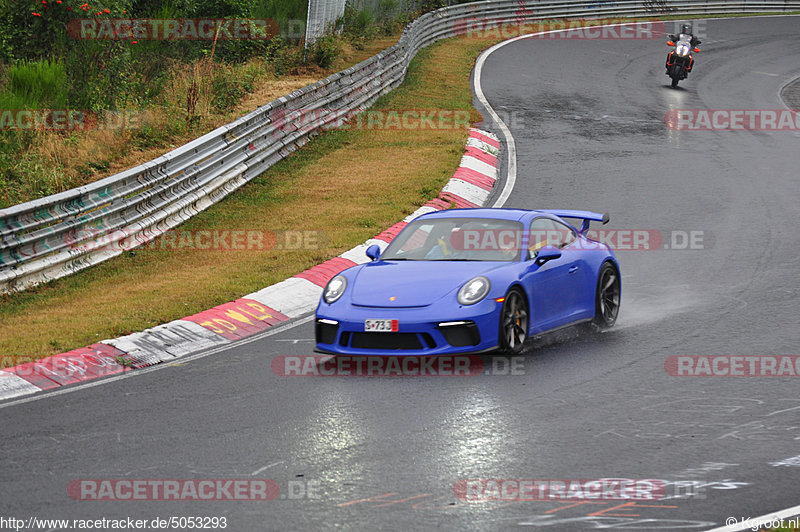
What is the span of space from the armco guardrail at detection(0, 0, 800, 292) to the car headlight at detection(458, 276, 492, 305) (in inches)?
230

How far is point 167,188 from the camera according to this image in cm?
1557

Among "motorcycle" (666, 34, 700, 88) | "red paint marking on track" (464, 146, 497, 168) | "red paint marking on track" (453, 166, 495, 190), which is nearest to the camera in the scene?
"red paint marking on track" (453, 166, 495, 190)

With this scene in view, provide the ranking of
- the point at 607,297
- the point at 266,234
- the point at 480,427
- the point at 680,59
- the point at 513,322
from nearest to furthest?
the point at 480,427
the point at 513,322
the point at 607,297
the point at 266,234
the point at 680,59

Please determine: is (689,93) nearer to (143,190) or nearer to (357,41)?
(357,41)

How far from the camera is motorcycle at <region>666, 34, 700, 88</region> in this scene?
29.7m

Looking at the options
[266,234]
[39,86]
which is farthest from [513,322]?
[39,86]

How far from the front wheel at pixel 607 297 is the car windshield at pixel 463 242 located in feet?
3.72

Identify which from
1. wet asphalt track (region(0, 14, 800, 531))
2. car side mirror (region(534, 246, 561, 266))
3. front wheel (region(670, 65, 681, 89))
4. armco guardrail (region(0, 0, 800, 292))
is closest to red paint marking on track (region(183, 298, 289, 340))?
wet asphalt track (region(0, 14, 800, 531))

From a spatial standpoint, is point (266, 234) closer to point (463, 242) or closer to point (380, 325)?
point (463, 242)

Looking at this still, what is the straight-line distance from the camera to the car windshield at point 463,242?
10.2 m

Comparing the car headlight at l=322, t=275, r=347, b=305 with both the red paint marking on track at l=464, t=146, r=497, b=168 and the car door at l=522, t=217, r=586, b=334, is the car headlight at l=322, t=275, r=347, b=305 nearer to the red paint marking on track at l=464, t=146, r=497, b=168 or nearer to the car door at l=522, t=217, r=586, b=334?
the car door at l=522, t=217, r=586, b=334

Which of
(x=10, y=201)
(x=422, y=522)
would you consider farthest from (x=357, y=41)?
(x=422, y=522)

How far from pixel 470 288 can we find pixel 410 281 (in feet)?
1.98

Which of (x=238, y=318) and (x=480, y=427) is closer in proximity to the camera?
(x=480, y=427)
